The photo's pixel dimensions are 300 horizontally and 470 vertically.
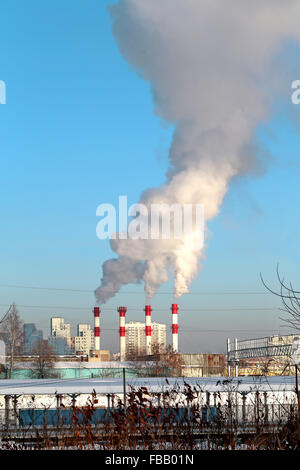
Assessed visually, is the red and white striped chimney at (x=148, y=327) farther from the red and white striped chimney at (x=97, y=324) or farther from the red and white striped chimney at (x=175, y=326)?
the red and white striped chimney at (x=97, y=324)

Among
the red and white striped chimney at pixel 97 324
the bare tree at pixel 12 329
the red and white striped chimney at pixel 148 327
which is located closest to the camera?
the bare tree at pixel 12 329

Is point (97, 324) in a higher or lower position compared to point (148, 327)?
higher

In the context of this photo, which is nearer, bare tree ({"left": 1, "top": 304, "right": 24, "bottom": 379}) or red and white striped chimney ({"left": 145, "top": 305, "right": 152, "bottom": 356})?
bare tree ({"left": 1, "top": 304, "right": 24, "bottom": 379})

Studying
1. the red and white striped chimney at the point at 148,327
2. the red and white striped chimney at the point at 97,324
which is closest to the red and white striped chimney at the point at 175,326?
the red and white striped chimney at the point at 148,327

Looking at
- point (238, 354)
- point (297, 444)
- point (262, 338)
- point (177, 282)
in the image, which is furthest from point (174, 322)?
point (297, 444)

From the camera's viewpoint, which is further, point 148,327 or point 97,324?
point 97,324

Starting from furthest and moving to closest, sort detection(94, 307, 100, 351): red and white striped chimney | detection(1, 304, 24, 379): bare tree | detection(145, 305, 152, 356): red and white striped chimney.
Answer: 1. detection(94, 307, 100, 351): red and white striped chimney
2. detection(145, 305, 152, 356): red and white striped chimney
3. detection(1, 304, 24, 379): bare tree

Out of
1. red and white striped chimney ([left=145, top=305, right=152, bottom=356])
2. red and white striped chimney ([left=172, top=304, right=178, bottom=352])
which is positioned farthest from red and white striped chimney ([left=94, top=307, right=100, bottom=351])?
red and white striped chimney ([left=172, top=304, right=178, bottom=352])

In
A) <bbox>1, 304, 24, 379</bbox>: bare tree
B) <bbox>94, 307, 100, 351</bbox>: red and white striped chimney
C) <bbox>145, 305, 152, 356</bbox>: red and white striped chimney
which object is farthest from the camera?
<bbox>94, 307, 100, 351</bbox>: red and white striped chimney

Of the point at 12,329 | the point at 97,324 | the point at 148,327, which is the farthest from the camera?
the point at 97,324

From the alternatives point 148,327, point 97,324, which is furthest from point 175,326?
point 97,324

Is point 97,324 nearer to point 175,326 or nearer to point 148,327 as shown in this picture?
point 148,327

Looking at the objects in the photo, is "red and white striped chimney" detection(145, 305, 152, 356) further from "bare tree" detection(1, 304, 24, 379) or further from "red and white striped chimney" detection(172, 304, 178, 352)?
"bare tree" detection(1, 304, 24, 379)
